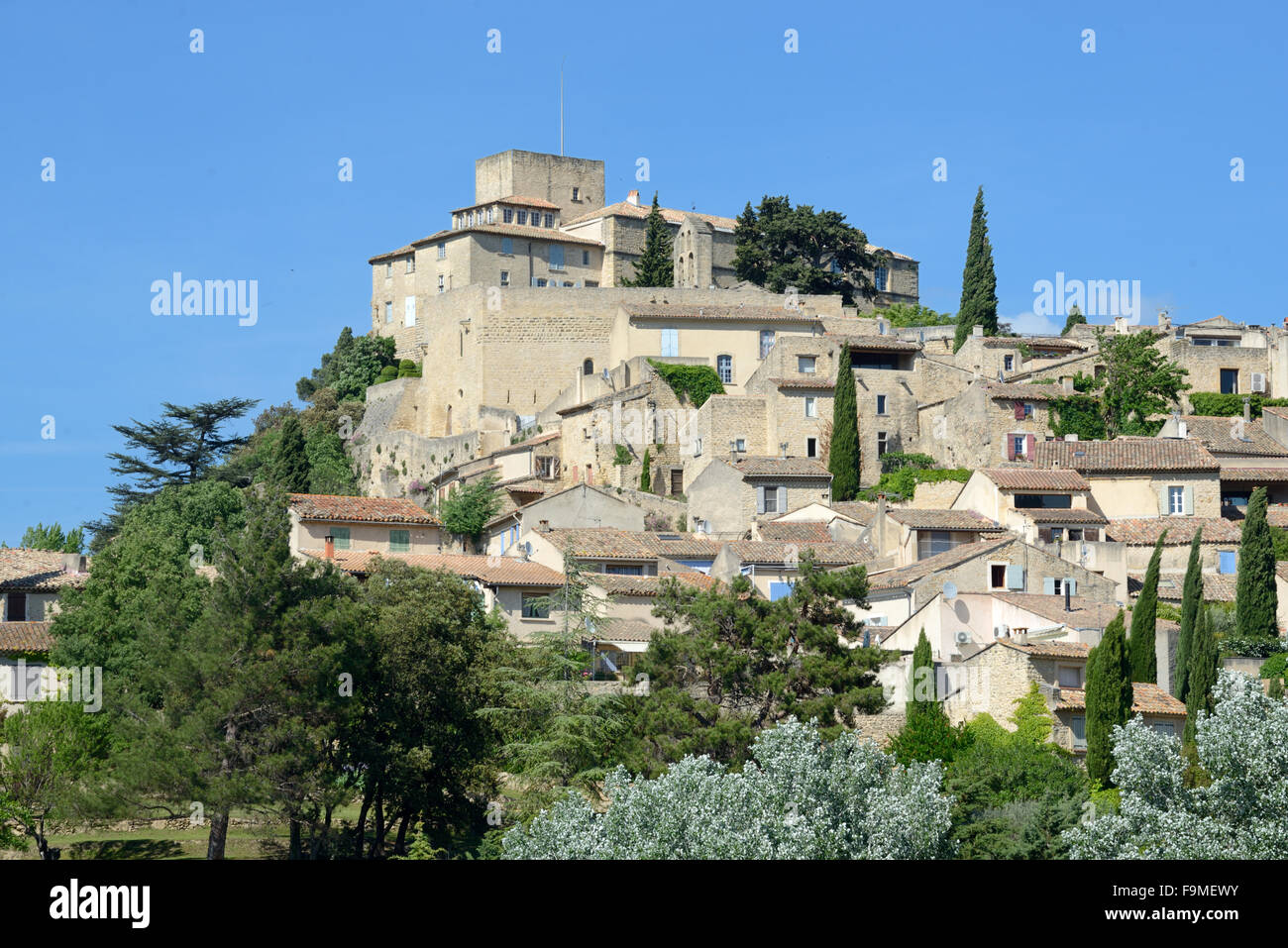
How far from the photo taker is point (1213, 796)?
20.6 meters

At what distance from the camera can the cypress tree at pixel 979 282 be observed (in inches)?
2798

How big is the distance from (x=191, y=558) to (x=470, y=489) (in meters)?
11.0

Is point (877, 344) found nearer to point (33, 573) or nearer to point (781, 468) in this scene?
point (781, 468)

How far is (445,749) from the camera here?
35875 millimetres

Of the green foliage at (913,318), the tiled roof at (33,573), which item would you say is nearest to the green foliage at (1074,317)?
the green foliage at (913,318)

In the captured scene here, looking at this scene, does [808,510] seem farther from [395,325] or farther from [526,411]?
[395,325]

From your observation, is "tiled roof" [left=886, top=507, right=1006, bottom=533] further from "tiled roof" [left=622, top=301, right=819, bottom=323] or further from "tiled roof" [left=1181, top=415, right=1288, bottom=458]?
"tiled roof" [left=622, top=301, right=819, bottom=323]

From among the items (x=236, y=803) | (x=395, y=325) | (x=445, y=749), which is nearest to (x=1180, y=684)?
(x=445, y=749)

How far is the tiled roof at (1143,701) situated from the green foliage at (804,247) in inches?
1701

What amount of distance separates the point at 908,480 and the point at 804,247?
26.1 meters

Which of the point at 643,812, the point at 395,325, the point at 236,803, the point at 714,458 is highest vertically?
the point at 395,325

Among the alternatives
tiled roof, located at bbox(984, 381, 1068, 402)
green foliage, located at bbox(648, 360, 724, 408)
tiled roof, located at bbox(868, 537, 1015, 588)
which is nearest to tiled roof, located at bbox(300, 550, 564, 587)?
tiled roof, located at bbox(868, 537, 1015, 588)

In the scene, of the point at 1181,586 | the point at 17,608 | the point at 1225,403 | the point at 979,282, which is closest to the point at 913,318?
the point at 979,282

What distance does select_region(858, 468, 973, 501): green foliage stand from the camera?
5672cm
